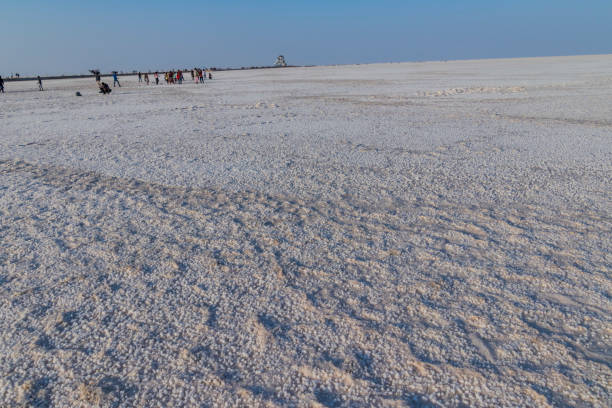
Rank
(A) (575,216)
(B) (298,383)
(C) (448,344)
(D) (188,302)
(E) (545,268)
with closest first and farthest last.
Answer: (B) (298,383) → (C) (448,344) → (D) (188,302) → (E) (545,268) → (A) (575,216)

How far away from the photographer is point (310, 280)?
2949mm

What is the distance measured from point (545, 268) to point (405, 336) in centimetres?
147

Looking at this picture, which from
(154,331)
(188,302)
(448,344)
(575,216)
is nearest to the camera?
(448,344)

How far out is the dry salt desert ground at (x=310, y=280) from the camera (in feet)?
6.68

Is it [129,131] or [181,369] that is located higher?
[129,131]

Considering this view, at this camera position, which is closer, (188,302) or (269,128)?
(188,302)

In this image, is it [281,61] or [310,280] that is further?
[281,61]

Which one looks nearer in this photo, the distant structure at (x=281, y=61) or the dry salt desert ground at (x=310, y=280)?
the dry salt desert ground at (x=310, y=280)

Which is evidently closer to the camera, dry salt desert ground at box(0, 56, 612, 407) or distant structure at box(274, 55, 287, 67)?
dry salt desert ground at box(0, 56, 612, 407)

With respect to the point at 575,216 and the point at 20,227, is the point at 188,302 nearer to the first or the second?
the point at 20,227

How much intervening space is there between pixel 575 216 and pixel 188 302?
384cm

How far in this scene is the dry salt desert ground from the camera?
6.68 ft

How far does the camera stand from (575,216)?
3.94 meters

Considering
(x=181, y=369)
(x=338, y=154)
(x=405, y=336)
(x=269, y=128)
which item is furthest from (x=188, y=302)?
(x=269, y=128)
